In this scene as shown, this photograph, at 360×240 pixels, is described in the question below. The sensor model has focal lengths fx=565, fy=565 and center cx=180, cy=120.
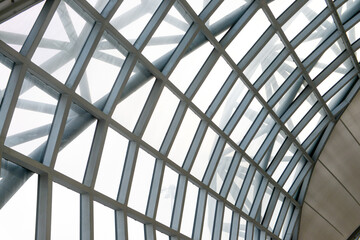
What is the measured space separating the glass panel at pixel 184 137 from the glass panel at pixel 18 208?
8.49 meters

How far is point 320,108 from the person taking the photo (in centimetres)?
3161

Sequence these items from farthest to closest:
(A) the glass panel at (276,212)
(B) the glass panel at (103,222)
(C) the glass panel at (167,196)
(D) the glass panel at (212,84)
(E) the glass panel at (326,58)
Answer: (A) the glass panel at (276,212) < (E) the glass panel at (326,58) < (D) the glass panel at (212,84) < (C) the glass panel at (167,196) < (B) the glass panel at (103,222)

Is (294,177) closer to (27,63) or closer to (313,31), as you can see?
(313,31)

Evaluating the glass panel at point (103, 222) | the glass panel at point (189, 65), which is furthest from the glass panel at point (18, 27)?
the glass panel at point (189, 65)

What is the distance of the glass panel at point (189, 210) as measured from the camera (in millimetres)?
24656

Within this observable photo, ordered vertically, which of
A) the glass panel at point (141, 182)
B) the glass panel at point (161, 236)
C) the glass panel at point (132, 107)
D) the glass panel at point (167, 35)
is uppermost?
the glass panel at point (167, 35)

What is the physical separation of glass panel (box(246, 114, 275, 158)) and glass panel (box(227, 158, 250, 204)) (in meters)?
0.62

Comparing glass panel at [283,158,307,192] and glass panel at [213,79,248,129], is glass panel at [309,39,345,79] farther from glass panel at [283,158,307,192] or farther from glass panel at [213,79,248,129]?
glass panel at [283,158,307,192]

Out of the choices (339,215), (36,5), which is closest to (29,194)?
(36,5)

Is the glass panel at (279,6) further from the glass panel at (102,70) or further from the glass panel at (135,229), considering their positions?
the glass panel at (135,229)

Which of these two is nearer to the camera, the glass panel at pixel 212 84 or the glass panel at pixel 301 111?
A: the glass panel at pixel 212 84

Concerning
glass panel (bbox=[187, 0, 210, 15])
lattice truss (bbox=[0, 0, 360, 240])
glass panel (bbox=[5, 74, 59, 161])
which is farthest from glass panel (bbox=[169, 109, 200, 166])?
glass panel (bbox=[5, 74, 59, 161])

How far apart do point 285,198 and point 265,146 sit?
6.29m

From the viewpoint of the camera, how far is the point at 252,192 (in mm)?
30906
